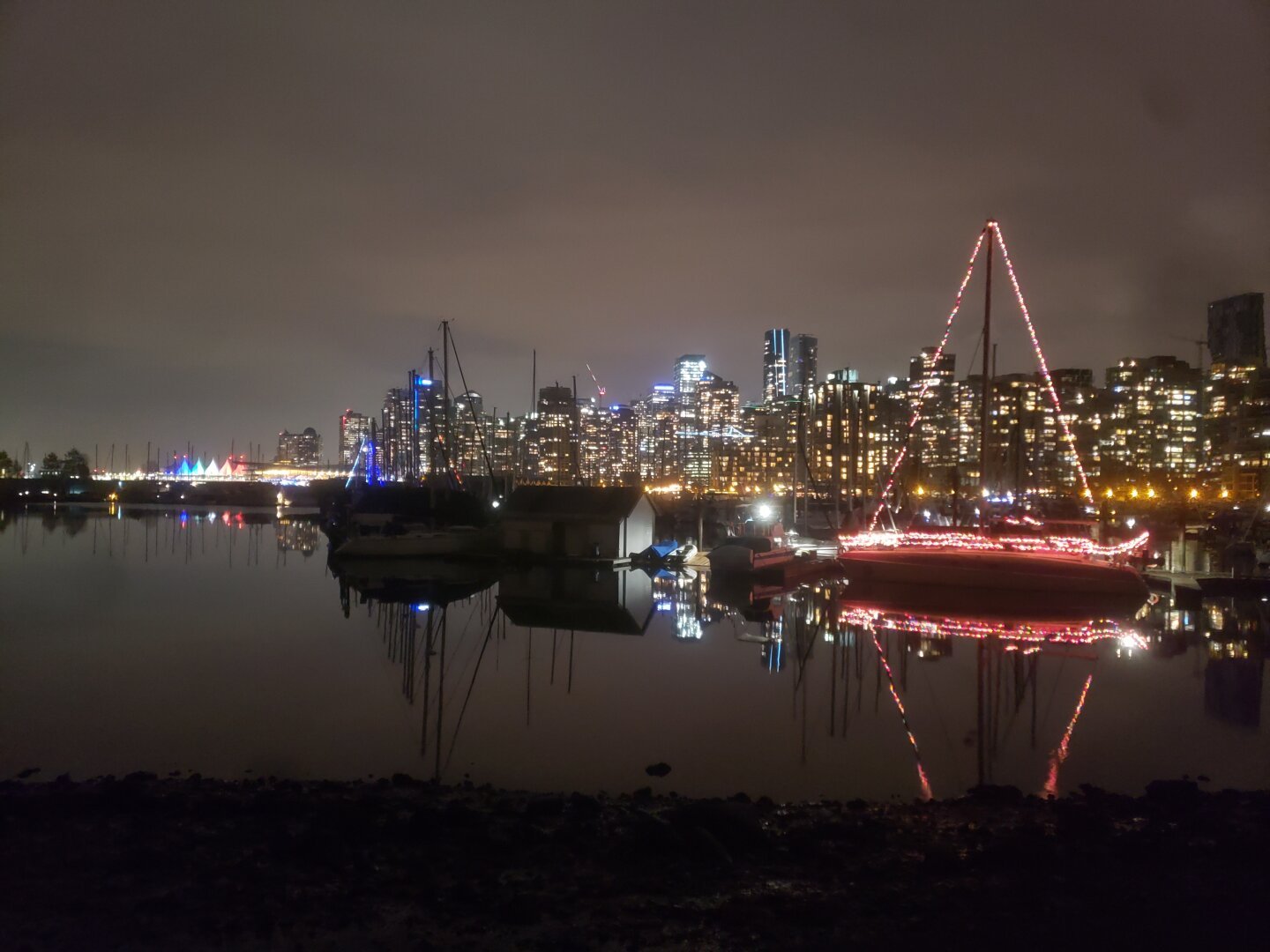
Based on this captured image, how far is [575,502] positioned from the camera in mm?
42344

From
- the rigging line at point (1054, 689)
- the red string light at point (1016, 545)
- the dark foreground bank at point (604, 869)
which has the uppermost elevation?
the red string light at point (1016, 545)

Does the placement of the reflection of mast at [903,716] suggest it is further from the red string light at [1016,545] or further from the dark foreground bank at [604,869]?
the red string light at [1016,545]

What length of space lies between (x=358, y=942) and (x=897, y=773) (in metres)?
7.59

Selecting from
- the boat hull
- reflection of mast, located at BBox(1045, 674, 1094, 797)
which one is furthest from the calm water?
the boat hull

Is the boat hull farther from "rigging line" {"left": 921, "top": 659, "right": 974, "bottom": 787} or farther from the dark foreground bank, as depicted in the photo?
the dark foreground bank

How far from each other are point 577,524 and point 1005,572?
18532mm

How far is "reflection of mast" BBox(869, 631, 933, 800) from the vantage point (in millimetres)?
11273

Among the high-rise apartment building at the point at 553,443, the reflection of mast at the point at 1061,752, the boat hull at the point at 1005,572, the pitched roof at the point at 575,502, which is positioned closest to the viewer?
the reflection of mast at the point at 1061,752

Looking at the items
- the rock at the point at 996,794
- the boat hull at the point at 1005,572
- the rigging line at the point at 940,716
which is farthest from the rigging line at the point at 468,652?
the boat hull at the point at 1005,572

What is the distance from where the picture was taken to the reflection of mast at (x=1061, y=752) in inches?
449

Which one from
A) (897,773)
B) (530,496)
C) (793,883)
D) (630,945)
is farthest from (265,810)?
(530,496)

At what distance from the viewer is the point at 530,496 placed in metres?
43.2

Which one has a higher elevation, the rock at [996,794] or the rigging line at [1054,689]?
the rock at [996,794]

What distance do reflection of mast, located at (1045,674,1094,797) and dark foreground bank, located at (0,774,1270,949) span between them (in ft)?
3.43
